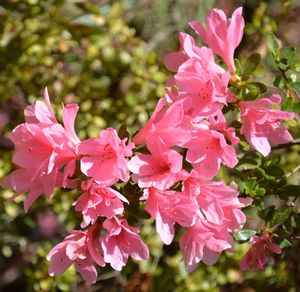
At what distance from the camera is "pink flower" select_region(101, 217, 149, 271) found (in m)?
1.59

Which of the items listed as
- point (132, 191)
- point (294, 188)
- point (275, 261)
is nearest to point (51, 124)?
point (132, 191)

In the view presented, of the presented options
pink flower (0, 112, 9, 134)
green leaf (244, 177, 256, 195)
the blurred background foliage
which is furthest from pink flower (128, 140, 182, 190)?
pink flower (0, 112, 9, 134)

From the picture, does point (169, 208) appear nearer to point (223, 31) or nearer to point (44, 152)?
point (44, 152)

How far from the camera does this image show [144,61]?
3203 mm

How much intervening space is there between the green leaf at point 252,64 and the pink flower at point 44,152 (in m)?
0.48

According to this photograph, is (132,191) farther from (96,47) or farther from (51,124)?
(96,47)

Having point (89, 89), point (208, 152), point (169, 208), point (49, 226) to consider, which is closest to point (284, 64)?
point (208, 152)

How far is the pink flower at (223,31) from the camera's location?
172 cm

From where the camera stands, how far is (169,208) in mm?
1544

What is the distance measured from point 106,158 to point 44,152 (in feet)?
0.49

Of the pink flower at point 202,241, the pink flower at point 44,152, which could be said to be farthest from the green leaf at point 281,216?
the pink flower at point 44,152

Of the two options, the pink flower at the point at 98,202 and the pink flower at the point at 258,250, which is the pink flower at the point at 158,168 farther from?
the pink flower at the point at 258,250

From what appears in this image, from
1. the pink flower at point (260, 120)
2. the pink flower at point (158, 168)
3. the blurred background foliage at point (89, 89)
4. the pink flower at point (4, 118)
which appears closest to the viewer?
the pink flower at point (158, 168)

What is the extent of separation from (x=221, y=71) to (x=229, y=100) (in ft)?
0.26
